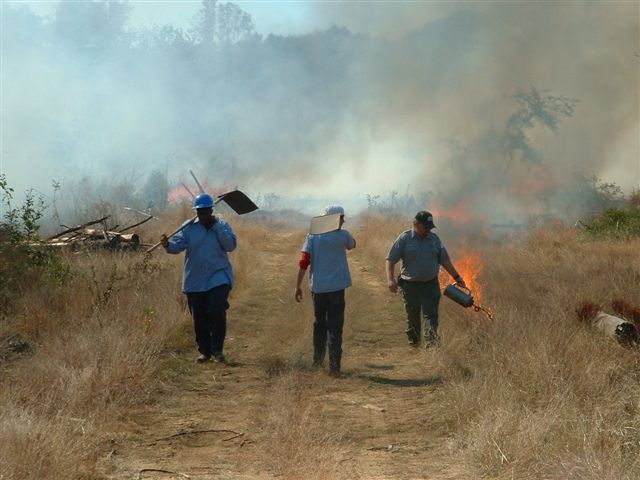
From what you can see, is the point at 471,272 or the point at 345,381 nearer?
the point at 345,381

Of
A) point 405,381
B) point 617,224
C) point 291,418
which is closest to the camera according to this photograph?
point 291,418

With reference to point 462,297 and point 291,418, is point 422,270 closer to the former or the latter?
point 462,297

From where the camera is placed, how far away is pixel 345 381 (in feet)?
25.1

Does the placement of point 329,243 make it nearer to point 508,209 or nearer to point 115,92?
point 508,209

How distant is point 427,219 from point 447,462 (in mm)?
4168

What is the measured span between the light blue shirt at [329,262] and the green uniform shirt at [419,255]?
964 millimetres

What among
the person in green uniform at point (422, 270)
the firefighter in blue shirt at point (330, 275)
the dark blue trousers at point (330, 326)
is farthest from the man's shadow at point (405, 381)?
the person in green uniform at point (422, 270)

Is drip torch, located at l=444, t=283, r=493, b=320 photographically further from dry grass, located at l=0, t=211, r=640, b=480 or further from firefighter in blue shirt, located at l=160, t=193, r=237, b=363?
firefighter in blue shirt, located at l=160, t=193, r=237, b=363

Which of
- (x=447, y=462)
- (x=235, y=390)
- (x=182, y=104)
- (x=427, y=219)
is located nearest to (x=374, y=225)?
(x=182, y=104)

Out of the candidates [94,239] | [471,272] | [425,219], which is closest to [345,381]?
[425,219]

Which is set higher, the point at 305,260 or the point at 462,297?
the point at 305,260

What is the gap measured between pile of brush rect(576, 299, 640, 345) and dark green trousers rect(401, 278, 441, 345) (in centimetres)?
170

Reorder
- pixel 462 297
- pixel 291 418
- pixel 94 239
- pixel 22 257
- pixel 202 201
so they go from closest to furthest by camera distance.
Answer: pixel 291 418 < pixel 202 201 < pixel 462 297 < pixel 22 257 < pixel 94 239

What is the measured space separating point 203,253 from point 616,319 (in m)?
4.57
